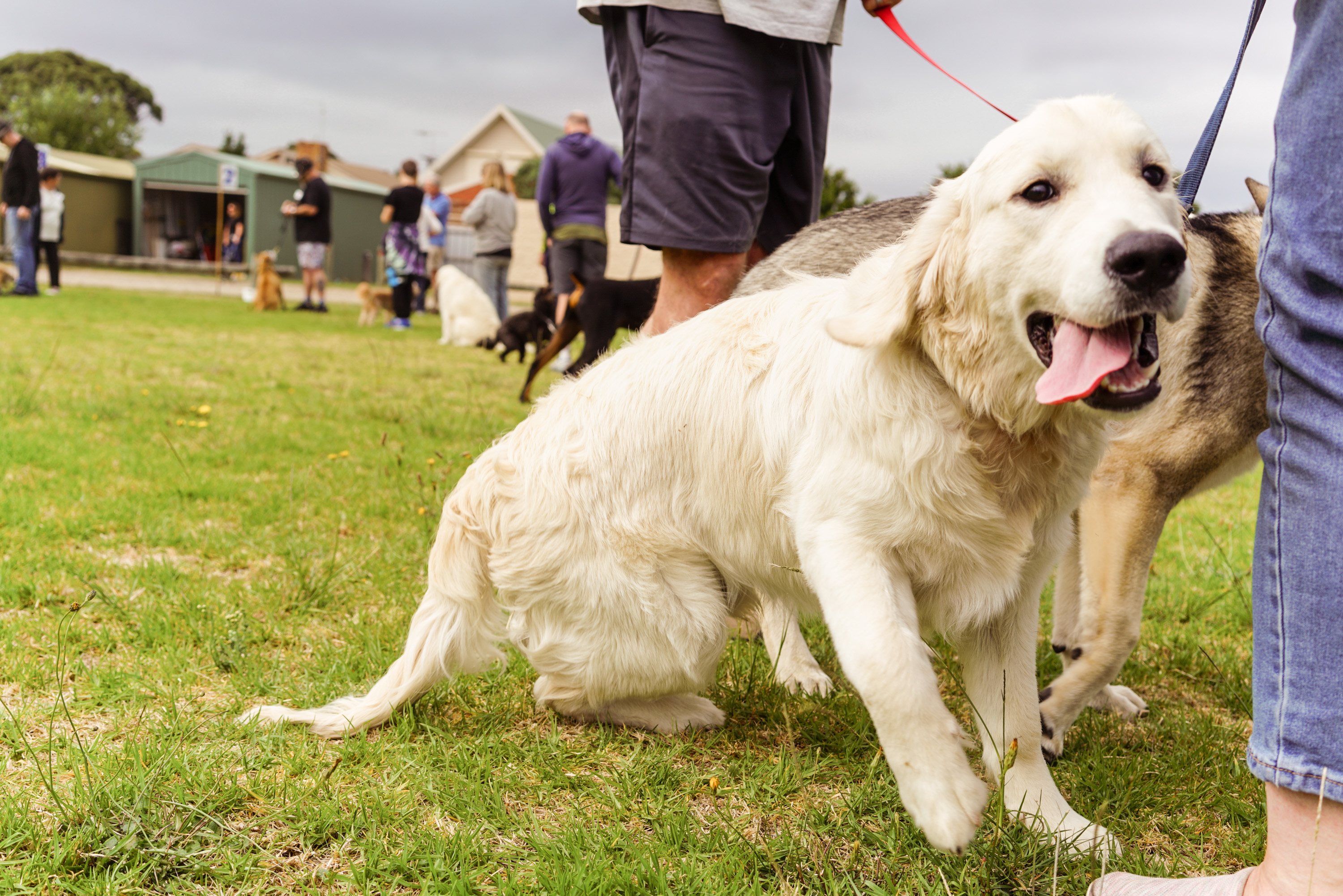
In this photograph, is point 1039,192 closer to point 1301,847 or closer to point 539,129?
point 1301,847

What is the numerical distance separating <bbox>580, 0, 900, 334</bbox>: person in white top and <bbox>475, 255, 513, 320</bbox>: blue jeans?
11825 millimetres

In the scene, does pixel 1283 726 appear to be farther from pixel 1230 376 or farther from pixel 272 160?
pixel 272 160

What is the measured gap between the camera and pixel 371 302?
16.2 m

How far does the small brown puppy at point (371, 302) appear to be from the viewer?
16094 mm

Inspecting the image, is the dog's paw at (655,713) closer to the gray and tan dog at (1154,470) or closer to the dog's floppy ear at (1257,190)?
the gray and tan dog at (1154,470)

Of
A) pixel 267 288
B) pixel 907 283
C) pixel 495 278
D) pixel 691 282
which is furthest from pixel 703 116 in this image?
pixel 267 288

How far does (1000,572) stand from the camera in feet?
6.50

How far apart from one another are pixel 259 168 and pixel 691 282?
36.0 m

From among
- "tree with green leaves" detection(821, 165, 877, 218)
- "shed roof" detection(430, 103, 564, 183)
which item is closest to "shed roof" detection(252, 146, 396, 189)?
"shed roof" detection(430, 103, 564, 183)

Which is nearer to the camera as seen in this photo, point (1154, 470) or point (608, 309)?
point (1154, 470)

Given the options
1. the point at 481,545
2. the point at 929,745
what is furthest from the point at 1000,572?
the point at 481,545

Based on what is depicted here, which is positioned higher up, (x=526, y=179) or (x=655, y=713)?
(x=526, y=179)

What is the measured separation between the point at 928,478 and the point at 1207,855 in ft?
3.34

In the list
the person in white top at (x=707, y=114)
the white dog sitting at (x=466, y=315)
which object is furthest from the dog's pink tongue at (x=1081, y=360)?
the white dog sitting at (x=466, y=315)
